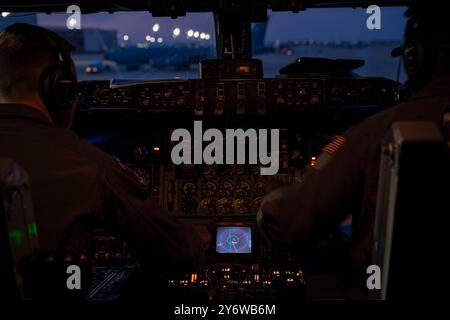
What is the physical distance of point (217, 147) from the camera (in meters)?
2.43

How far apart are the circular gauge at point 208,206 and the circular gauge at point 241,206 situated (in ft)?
0.34

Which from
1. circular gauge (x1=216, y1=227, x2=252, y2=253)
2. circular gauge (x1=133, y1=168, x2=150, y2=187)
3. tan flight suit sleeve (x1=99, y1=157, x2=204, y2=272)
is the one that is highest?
tan flight suit sleeve (x1=99, y1=157, x2=204, y2=272)

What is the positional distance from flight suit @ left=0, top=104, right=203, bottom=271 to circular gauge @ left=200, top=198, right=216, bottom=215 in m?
1.14

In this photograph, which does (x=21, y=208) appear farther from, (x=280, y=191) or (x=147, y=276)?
(x=147, y=276)

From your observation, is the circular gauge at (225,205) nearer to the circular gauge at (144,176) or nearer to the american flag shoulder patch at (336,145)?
the circular gauge at (144,176)

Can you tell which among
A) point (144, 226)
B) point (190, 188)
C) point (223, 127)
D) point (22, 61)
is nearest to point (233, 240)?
point (190, 188)

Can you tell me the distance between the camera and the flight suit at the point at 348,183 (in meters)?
1.23

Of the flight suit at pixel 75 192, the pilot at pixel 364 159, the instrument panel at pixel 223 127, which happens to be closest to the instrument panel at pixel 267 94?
the instrument panel at pixel 223 127

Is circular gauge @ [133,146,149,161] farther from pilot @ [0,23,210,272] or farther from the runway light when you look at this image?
pilot @ [0,23,210,272]

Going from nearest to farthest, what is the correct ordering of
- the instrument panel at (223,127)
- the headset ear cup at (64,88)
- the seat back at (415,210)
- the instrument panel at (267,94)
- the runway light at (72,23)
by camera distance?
the seat back at (415,210) < the headset ear cup at (64,88) < the instrument panel at (223,127) < the instrument panel at (267,94) < the runway light at (72,23)

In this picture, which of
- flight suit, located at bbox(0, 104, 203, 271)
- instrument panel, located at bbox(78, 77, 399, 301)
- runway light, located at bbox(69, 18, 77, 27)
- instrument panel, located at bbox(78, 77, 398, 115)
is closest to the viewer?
flight suit, located at bbox(0, 104, 203, 271)

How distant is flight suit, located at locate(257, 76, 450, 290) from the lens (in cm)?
123

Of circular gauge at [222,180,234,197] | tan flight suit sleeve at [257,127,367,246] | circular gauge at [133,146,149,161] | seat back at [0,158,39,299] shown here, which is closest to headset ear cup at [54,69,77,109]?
seat back at [0,158,39,299]
